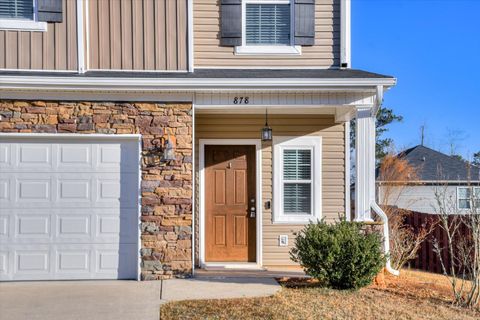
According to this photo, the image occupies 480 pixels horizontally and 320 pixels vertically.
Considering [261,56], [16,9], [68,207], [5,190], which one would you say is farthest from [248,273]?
[16,9]

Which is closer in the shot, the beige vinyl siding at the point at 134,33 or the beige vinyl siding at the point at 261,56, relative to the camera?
the beige vinyl siding at the point at 134,33

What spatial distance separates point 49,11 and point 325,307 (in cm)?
576

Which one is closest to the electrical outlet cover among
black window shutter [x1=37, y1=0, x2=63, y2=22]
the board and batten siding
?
the board and batten siding

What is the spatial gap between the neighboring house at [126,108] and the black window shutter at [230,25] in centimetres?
2

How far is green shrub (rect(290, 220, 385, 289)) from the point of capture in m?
6.02

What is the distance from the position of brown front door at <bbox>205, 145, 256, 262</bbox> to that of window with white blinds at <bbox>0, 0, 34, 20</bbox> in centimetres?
351

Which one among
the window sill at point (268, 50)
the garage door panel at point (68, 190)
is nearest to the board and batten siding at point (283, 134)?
the window sill at point (268, 50)

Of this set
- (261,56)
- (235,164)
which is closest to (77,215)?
(235,164)

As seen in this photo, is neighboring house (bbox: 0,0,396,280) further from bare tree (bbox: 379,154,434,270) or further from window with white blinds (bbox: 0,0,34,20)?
A: bare tree (bbox: 379,154,434,270)

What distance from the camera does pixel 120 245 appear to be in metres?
6.79

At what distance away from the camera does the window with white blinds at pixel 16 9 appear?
7086 millimetres

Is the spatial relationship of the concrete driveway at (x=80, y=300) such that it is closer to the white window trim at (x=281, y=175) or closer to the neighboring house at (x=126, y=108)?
the neighboring house at (x=126, y=108)

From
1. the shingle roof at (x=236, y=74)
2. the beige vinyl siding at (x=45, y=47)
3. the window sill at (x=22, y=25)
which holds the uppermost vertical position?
the window sill at (x=22, y=25)

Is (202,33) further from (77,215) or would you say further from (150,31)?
(77,215)
